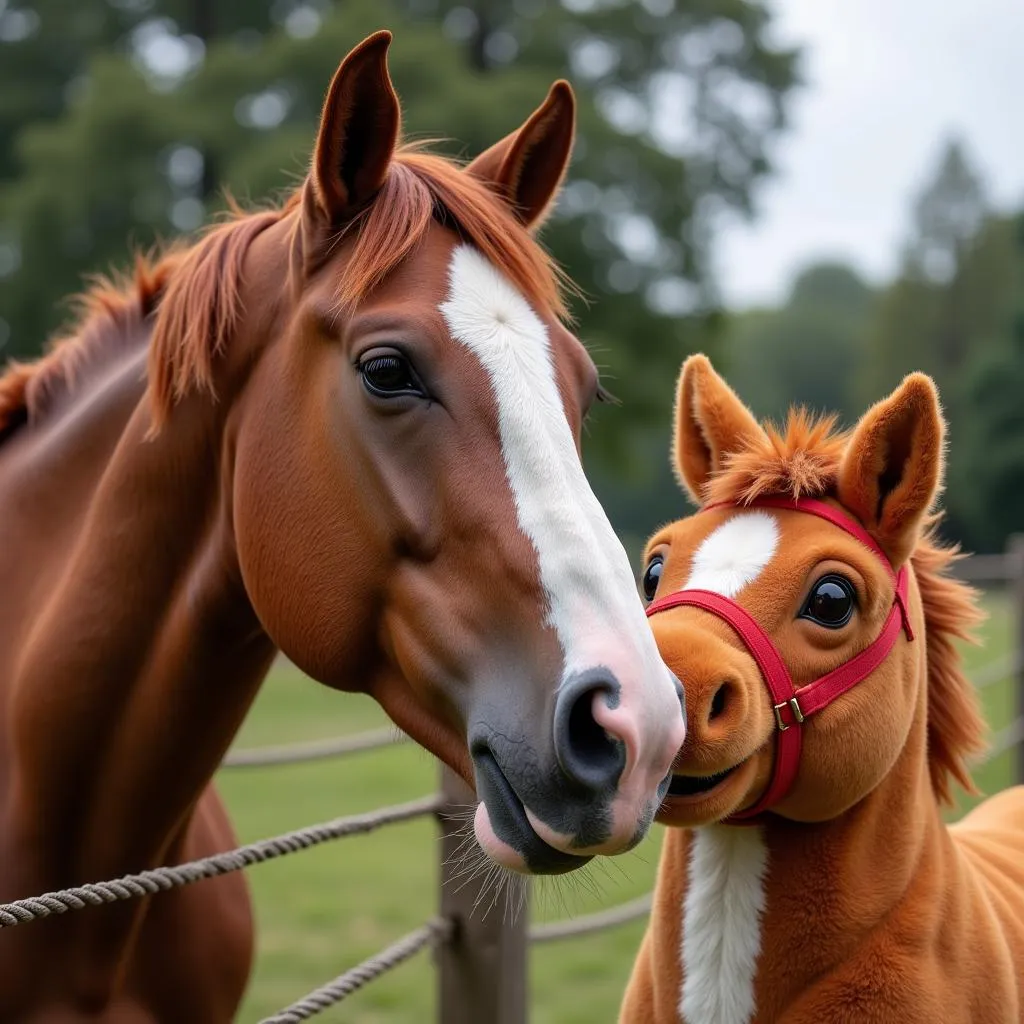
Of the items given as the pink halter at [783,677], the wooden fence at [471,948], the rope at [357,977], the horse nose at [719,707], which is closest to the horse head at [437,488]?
the horse nose at [719,707]

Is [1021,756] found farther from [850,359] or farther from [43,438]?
[850,359]

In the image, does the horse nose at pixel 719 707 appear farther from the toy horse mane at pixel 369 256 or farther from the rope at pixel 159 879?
the rope at pixel 159 879

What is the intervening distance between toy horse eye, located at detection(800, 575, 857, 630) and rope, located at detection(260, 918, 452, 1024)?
1132mm

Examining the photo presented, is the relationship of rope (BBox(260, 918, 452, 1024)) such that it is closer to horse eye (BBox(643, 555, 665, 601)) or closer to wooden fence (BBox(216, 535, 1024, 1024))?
wooden fence (BBox(216, 535, 1024, 1024))

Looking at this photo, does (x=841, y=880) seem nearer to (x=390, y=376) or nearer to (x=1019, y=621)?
(x=390, y=376)

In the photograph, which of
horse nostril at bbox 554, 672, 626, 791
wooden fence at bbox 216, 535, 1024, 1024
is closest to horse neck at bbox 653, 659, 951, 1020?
horse nostril at bbox 554, 672, 626, 791


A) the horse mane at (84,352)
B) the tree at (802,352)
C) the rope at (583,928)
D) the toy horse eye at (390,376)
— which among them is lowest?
the tree at (802,352)

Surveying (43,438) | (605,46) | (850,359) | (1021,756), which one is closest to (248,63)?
(605,46)

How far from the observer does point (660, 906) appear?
1937 millimetres

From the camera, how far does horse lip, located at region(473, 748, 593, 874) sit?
142 centimetres

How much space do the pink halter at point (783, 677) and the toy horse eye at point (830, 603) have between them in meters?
0.07

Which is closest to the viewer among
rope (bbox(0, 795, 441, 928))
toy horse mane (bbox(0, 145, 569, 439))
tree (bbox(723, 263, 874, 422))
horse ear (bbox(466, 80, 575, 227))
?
rope (bbox(0, 795, 441, 928))

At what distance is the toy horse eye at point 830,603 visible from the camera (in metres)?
1.86

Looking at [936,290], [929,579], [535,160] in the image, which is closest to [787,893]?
[929,579]
